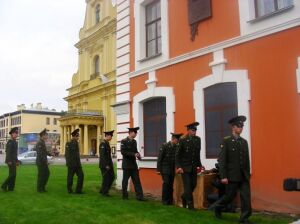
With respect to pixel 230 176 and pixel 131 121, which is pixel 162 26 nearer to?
pixel 131 121

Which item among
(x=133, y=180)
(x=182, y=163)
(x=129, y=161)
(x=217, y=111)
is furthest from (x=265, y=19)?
(x=133, y=180)

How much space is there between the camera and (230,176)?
8.01m

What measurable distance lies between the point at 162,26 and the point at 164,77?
1.55m

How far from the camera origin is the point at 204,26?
11.0 m

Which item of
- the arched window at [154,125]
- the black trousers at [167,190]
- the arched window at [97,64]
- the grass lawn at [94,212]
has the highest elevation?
the arched window at [97,64]

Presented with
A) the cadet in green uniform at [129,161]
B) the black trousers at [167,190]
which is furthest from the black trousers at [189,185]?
the cadet in green uniform at [129,161]

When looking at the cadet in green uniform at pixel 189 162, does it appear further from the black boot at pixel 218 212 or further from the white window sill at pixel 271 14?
the white window sill at pixel 271 14

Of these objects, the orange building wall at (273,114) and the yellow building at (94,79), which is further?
the yellow building at (94,79)

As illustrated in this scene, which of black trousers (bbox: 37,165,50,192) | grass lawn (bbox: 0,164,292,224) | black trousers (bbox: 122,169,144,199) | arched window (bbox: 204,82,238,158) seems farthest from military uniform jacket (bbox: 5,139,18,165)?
arched window (bbox: 204,82,238,158)

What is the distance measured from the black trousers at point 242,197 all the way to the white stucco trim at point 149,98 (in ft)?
12.8

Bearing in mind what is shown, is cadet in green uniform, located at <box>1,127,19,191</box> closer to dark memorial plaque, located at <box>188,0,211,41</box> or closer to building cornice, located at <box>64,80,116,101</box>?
dark memorial plaque, located at <box>188,0,211,41</box>

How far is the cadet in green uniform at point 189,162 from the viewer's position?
9.44 metres

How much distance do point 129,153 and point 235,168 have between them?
410 cm

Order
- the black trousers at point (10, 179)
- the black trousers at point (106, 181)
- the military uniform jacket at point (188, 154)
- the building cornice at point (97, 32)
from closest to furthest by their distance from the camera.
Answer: the military uniform jacket at point (188, 154) → the black trousers at point (106, 181) → the black trousers at point (10, 179) → the building cornice at point (97, 32)
